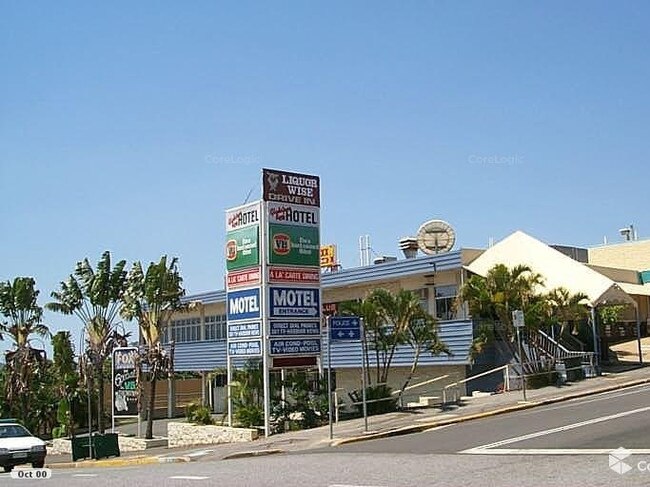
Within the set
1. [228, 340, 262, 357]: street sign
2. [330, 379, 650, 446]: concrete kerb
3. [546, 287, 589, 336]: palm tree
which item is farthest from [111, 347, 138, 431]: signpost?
[546, 287, 589, 336]: palm tree

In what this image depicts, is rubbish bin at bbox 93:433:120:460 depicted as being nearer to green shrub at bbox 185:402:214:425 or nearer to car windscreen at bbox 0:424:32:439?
car windscreen at bbox 0:424:32:439

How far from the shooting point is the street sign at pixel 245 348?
25.9 m

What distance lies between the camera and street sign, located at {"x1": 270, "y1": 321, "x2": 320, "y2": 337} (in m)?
25.8

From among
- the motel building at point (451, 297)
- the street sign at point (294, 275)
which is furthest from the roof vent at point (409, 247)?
the street sign at point (294, 275)

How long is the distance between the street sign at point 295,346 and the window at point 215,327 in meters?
20.9

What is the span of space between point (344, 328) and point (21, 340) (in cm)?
2894

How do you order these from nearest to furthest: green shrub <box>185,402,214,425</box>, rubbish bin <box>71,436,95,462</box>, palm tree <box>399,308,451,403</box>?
1. rubbish bin <box>71,436,95,462</box>
2. palm tree <box>399,308,451,403</box>
3. green shrub <box>185,402,214,425</box>

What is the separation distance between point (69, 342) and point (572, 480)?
124ft

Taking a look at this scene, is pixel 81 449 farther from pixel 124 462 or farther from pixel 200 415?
pixel 200 415

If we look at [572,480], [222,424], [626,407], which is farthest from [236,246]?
[572,480]

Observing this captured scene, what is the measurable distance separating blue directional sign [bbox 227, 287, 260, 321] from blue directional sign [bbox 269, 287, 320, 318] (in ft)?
1.65

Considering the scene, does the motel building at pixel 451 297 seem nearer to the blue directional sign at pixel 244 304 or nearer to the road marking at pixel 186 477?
the blue directional sign at pixel 244 304

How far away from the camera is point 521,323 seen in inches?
996

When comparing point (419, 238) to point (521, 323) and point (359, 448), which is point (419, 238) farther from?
point (359, 448)
